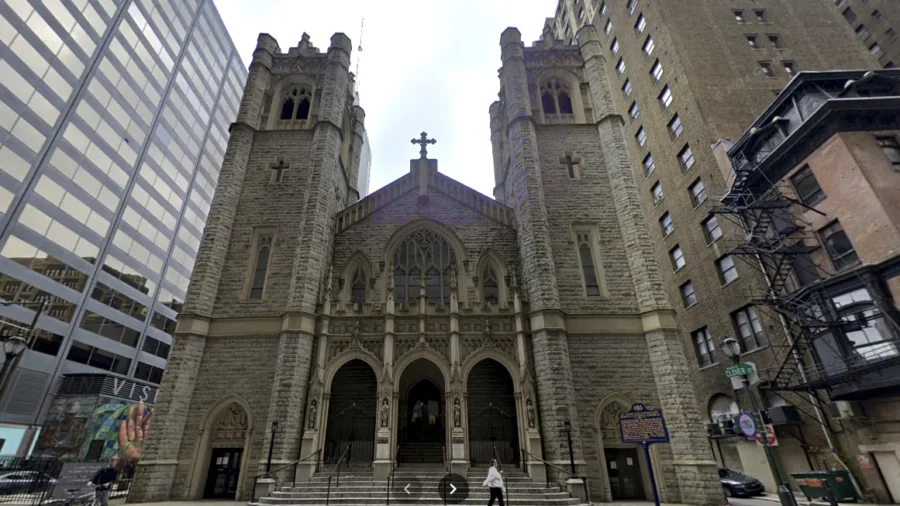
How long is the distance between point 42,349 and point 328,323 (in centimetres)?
2580

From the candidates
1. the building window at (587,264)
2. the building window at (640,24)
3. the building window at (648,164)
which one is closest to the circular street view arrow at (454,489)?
the building window at (587,264)

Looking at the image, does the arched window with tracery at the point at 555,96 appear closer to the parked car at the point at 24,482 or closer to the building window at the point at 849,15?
the parked car at the point at 24,482

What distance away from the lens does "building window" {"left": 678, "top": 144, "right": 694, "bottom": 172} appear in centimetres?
2666

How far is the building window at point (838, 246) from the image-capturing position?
16438 millimetres

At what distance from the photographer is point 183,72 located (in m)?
46.0

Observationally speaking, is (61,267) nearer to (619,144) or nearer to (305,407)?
(305,407)

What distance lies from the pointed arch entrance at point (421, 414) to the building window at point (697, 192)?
1906 cm

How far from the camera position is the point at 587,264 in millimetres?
19641

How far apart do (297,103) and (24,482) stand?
68.4 feet

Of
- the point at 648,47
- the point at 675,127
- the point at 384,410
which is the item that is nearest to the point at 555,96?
the point at 675,127

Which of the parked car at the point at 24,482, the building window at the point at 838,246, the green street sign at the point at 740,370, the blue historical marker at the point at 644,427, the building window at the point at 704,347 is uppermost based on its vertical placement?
the building window at the point at 838,246

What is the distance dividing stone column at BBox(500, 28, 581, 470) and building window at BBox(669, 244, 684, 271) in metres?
13.2

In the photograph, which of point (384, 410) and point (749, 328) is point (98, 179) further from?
point (749, 328)

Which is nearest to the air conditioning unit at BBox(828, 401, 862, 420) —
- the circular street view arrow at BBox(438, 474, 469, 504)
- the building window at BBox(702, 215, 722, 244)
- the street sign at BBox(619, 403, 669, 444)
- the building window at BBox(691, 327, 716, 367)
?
the building window at BBox(691, 327, 716, 367)
